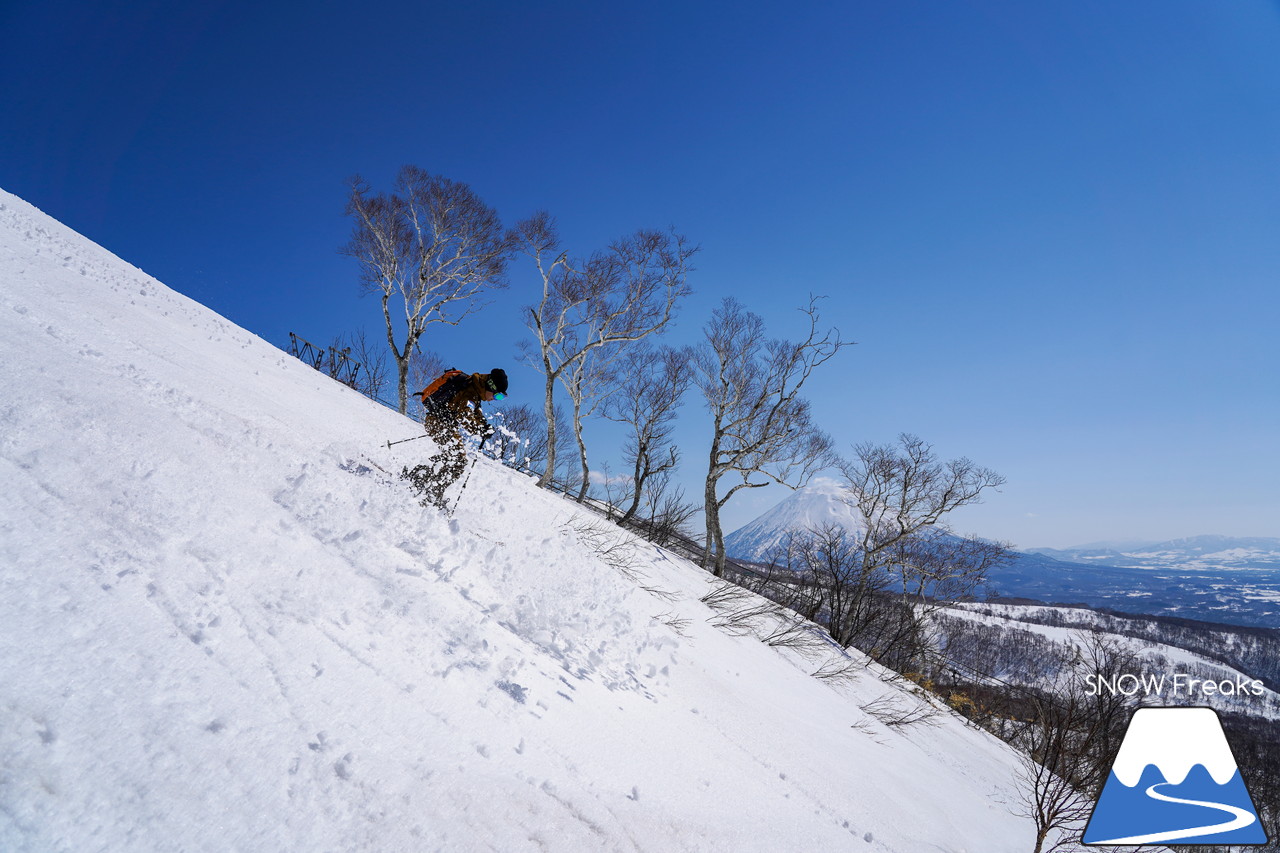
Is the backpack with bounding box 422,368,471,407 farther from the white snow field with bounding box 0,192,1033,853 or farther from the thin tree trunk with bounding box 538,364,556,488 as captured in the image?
the thin tree trunk with bounding box 538,364,556,488

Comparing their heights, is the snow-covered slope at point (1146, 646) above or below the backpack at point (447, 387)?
below

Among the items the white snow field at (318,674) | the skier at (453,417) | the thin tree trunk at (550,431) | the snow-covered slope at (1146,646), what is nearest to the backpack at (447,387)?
the skier at (453,417)

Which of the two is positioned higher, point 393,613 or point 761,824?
point 393,613

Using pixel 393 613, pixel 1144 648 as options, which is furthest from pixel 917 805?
pixel 1144 648

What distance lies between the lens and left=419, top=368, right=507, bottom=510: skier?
5004 millimetres

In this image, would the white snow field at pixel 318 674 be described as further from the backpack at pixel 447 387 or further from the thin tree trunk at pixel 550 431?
the thin tree trunk at pixel 550 431

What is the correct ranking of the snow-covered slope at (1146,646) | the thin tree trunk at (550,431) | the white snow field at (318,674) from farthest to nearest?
the snow-covered slope at (1146,646) → the thin tree trunk at (550,431) → the white snow field at (318,674)

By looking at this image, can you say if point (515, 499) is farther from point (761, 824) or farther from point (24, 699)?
point (24, 699)

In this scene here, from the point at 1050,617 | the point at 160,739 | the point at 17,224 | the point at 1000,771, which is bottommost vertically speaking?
the point at 1050,617

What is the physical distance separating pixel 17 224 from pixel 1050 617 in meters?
133

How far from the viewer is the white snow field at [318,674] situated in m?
1.59

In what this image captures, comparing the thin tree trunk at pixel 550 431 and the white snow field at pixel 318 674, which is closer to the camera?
the white snow field at pixel 318 674

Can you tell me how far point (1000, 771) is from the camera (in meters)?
8.55

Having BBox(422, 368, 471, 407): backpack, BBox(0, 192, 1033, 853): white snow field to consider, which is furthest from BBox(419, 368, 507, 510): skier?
BBox(0, 192, 1033, 853): white snow field
